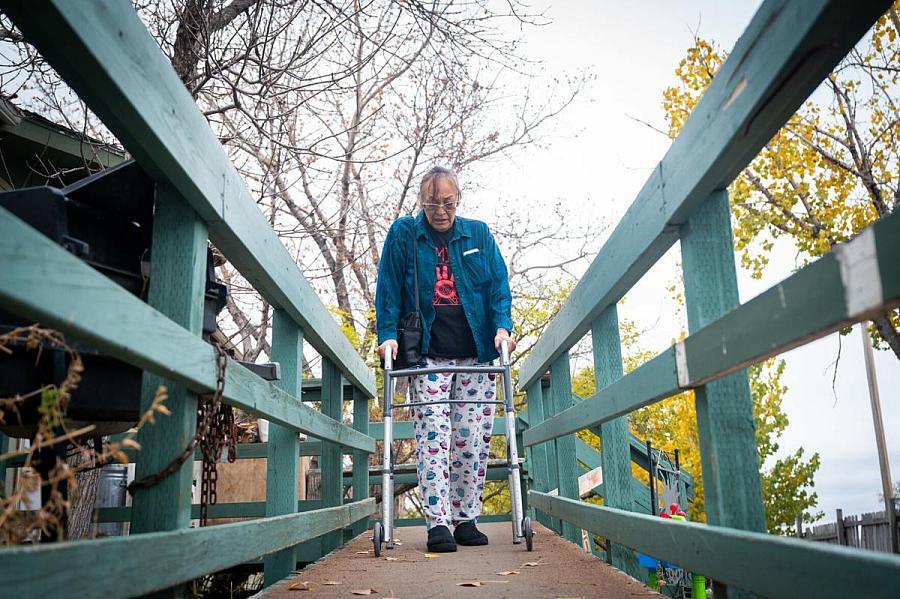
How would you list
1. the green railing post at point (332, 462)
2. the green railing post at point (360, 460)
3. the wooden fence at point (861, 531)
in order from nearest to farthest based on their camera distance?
1. the green railing post at point (332, 462)
2. the green railing post at point (360, 460)
3. the wooden fence at point (861, 531)

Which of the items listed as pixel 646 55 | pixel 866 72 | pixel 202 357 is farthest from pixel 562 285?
pixel 202 357

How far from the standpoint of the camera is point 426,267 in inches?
163

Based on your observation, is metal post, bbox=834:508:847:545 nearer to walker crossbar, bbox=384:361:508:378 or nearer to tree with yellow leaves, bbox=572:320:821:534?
tree with yellow leaves, bbox=572:320:821:534

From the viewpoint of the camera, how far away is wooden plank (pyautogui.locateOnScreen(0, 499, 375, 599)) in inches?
41.9

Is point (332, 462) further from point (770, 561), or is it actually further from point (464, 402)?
point (770, 561)

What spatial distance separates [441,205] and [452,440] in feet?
4.11

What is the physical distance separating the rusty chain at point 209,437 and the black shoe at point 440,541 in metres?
1.68

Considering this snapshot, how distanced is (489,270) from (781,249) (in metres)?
10.8

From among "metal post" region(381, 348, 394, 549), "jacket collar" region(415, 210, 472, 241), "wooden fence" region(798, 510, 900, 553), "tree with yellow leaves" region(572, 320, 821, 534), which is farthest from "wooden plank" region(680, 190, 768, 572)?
"tree with yellow leaves" region(572, 320, 821, 534)

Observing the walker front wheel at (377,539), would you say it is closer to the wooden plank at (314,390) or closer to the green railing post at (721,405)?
the green railing post at (721,405)

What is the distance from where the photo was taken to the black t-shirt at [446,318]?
13.6ft

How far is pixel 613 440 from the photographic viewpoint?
10.3ft

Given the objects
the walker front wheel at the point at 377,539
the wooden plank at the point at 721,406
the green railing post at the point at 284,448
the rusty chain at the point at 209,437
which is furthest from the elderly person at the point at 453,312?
the wooden plank at the point at 721,406

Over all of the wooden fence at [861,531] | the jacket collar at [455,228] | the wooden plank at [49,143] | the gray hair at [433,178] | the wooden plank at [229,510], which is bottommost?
the wooden fence at [861,531]
